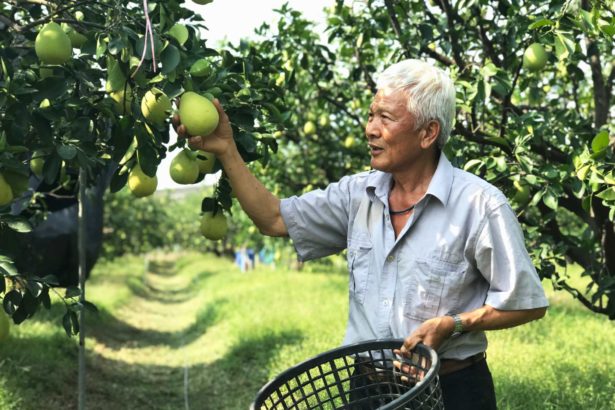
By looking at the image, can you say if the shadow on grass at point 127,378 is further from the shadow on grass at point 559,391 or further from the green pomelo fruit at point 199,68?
the green pomelo fruit at point 199,68

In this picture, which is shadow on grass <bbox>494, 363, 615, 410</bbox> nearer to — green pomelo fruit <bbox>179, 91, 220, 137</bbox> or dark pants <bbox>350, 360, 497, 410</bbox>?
dark pants <bbox>350, 360, 497, 410</bbox>

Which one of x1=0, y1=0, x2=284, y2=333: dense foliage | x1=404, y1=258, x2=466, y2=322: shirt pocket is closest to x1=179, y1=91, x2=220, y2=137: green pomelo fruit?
x1=0, y1=0, x2=284, y2=333: dense foliage

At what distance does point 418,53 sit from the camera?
142 inches

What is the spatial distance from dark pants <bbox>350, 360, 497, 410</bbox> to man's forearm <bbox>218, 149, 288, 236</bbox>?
44 cm

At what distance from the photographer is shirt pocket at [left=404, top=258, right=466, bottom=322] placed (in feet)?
5.83

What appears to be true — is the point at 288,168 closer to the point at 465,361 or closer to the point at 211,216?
the point at 211,216

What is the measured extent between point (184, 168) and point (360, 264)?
0.51 meters

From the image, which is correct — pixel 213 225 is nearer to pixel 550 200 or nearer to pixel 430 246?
pixel 430 246

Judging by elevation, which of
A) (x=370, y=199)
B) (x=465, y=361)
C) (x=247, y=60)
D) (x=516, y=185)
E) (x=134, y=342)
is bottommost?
(x=134, y=342)

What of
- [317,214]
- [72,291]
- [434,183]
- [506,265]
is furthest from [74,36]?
[506,265]

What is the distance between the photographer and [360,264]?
6.24ft

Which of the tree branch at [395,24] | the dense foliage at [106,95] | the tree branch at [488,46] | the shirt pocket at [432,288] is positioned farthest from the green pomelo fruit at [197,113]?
the tree branch at [488,46]

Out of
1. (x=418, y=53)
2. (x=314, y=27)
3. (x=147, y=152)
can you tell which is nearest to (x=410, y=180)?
(x=147, y=152)

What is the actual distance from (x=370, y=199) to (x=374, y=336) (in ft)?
1.09
